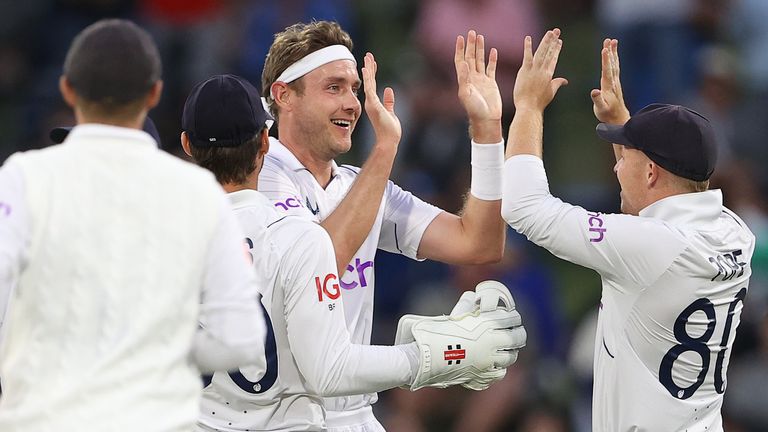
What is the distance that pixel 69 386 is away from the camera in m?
2.95

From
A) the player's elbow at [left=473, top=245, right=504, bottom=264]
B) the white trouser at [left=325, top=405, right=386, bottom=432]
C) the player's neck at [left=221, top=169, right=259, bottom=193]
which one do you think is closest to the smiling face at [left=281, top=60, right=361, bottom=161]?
the player's elbow at [left=473, top=245, right=504, bottom=264]

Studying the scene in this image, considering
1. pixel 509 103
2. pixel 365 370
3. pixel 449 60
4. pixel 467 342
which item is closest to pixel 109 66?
pixel 365 370

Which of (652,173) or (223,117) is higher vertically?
(223,117)

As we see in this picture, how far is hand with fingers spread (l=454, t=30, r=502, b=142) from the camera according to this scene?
4.81 metres

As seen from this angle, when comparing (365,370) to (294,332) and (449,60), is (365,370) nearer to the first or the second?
(294,332)

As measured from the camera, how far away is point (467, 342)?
14.1 feet

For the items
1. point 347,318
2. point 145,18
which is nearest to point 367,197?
point 347,318

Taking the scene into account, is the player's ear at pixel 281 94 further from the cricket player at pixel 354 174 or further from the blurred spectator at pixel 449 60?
the blurred spectator at pixel 449 60

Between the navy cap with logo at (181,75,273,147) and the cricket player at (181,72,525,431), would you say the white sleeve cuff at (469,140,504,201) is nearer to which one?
the cricket player at (181,72,525,431)

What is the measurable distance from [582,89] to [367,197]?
5.24 metres

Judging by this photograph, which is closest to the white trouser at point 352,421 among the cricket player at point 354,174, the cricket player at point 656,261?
the cricket player at point 354,174

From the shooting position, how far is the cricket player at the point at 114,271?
296 cm

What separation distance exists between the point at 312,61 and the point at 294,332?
1.61 m

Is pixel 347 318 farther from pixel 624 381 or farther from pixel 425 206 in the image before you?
pixel 624 381
